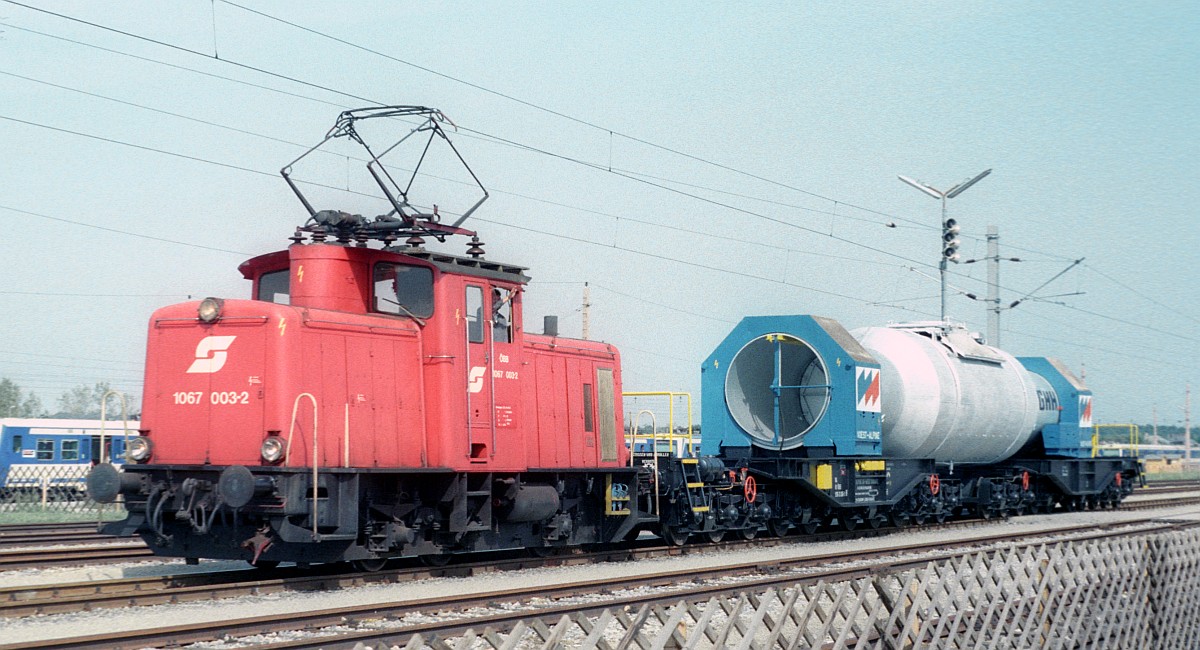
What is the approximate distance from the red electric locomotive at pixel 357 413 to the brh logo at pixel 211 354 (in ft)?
0.07

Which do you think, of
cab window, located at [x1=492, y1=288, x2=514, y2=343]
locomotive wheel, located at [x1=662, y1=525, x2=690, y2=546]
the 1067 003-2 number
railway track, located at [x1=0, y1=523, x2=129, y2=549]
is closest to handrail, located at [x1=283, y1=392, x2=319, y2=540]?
the 1067 003-2 number

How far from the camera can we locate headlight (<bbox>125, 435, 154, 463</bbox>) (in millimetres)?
13180

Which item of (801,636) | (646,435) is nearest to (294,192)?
(646,435)

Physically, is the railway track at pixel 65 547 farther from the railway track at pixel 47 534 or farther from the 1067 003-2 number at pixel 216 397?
the 1067 003-2 number at pixel 216 397

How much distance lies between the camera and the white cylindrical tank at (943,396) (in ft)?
72.5

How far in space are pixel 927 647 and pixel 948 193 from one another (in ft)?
76.6

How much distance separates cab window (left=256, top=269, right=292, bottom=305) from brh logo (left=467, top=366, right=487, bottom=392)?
2369 millimetres

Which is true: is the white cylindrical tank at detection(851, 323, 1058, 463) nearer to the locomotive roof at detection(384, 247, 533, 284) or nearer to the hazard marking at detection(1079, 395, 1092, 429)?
the hazard marking at detection(1079, 395, 1092, 429)

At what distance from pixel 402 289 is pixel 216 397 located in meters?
2.66

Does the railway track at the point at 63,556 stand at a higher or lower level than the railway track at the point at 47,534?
higher

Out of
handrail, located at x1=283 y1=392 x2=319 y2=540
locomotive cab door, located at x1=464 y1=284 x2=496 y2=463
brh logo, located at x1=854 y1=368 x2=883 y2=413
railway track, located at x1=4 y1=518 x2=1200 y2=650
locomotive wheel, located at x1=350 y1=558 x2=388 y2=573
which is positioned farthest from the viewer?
brh logo, located at x1=854 y1=368 x2=883 y2=413

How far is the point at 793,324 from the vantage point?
2128 centimetres

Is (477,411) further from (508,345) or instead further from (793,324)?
(793,324)

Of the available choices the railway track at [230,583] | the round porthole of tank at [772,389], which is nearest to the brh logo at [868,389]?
the round porthole of tank at [772,389]
